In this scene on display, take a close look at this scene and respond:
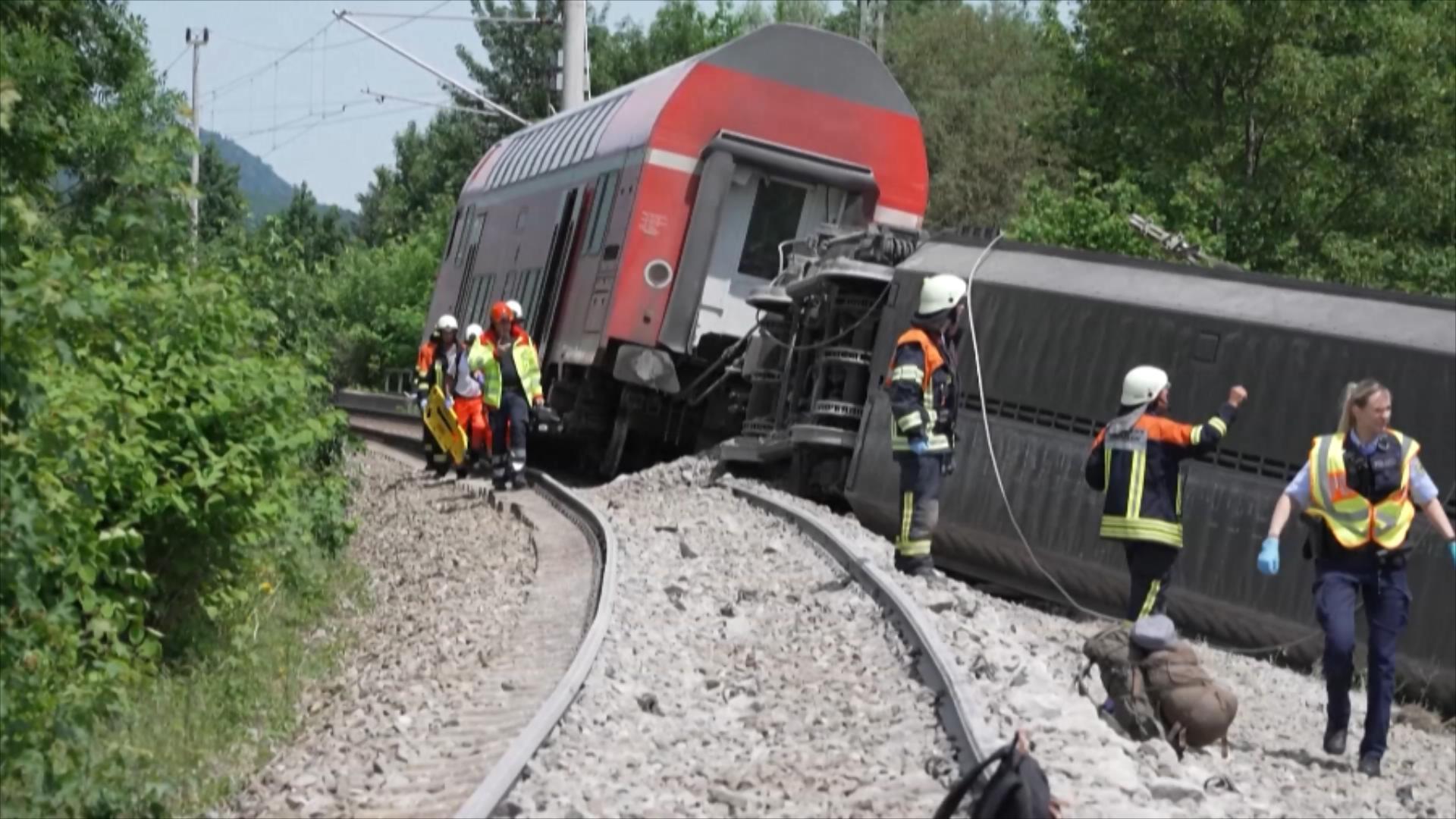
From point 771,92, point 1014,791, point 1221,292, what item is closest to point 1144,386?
point 1221,292

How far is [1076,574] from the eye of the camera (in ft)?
41.4

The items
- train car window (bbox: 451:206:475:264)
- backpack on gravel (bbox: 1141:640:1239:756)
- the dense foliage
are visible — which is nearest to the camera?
the dense foliage

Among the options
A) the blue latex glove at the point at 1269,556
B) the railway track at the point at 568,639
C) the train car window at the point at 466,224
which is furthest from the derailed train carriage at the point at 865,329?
the blue latex glove at the point at 1269,556

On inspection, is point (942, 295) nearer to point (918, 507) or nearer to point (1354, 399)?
point (918, 507)

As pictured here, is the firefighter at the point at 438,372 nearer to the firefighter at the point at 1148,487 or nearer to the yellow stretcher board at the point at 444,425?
the yellow stretcher board at the point at 444,425

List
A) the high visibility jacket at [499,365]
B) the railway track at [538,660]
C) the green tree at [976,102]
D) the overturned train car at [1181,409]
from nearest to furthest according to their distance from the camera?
the railway track at [538,660]
the overturned train car at [1181,409]
the high visibility jacket at [499,365]
the green tree at [976,102]

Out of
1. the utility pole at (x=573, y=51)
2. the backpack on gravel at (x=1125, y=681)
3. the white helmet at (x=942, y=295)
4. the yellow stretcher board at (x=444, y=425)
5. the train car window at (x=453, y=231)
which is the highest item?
the utility pole at (x=573, y=51)

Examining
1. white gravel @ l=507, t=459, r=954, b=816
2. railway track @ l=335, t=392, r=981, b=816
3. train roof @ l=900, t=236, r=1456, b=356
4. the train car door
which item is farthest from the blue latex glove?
the train car door

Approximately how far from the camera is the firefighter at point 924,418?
11.1 meters

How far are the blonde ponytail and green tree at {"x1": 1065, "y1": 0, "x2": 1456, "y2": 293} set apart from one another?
64.7 ft

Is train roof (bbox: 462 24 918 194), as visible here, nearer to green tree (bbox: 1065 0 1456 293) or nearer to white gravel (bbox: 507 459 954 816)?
white gravel (bbox: 507 459 954 816)

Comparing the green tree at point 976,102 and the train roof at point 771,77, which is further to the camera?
the green tree at point 976,102

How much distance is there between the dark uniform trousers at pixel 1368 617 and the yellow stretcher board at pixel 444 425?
1211 centimetres

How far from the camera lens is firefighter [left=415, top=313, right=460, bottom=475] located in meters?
20.1
